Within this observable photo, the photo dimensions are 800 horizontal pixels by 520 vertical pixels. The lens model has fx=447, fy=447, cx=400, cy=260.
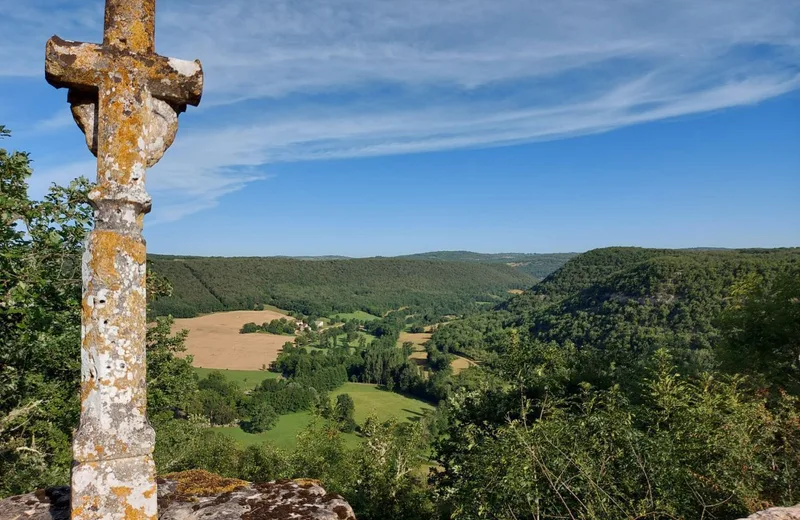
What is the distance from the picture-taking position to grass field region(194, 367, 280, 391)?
80688 mm

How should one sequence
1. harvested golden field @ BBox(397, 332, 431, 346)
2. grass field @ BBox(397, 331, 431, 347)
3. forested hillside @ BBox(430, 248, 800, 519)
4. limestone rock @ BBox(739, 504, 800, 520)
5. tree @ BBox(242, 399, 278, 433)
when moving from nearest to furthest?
A: limestone rock @ BBox(739, 504, 800, 520)
forested hillside @ BBox(430, 248, 800, 519)
tree @ BBox(242, 399, 278, 433)
grass field @ BBox(397, 331, 431, 347)
harvested golden field @ BBox(397, 332, 431, 346)

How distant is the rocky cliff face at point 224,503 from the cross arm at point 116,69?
418cm

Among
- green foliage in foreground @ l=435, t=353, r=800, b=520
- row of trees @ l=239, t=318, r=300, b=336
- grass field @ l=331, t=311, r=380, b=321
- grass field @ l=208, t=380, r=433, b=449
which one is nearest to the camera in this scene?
green foliage in foreground @ l=435, t=353, r=800, b=520

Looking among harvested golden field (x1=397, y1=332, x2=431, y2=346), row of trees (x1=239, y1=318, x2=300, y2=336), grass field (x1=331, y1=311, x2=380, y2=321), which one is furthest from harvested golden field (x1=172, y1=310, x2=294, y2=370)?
grass field (x1=331, y1=311, x2=380, y2=321)

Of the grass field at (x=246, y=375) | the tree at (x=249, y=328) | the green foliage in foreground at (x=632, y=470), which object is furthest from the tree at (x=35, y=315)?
the tree at (x=249, y=328)

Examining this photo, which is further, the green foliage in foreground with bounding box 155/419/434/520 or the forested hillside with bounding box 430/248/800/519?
the green foliage in foreground with bounding box 155/419/434/520

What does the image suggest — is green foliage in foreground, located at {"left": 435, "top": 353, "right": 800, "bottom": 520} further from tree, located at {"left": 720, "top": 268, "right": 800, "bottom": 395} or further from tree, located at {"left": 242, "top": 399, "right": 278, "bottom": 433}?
tree, located at {"left": 242, "top": 399, "right": 278, "bottom": 433}

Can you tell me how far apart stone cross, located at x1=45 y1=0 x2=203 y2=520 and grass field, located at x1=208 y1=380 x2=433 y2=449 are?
47.3m

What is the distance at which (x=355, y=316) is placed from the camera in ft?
585

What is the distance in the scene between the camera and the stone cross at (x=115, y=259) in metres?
3.22

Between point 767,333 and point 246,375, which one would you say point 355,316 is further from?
point 767,333

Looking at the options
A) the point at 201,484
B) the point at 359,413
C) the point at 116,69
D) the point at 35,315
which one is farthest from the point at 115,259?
the point at 359,413

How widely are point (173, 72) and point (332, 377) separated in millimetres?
91196

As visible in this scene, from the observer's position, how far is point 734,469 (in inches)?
261
